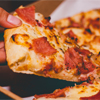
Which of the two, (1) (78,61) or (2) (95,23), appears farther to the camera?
(2) (95,23)

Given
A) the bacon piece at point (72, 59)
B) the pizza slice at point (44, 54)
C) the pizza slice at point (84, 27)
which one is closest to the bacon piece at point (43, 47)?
the pizza slice at point (44, 54)

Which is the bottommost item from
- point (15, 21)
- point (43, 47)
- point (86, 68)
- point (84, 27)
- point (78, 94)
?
point (78, 94)

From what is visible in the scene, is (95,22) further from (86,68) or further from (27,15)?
(27,15)

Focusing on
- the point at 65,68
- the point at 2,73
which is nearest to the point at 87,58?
the point at 65,68

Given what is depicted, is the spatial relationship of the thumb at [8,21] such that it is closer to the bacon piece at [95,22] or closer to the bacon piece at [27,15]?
the bacon piece at [27,15]

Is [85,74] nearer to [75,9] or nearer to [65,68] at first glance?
[65,68]

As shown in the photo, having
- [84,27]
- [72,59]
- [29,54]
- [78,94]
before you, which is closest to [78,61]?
A: [72,59]
